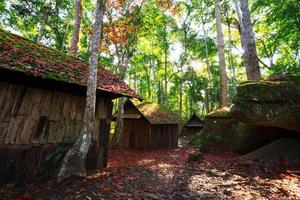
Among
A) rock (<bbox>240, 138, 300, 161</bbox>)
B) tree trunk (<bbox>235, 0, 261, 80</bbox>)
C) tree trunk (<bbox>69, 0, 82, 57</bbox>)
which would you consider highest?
tree trunk (<bbox>69, 0, 82, 57</bbox>)

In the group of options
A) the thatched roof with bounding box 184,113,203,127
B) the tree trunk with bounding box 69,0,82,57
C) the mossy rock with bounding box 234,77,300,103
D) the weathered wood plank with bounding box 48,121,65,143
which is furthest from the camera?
the thatched roof with bounding box 184,113,203,127

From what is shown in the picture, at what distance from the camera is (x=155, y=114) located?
19.9 meters

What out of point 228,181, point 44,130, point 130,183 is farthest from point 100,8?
point 228,181

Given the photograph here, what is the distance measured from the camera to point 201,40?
29.6 metres

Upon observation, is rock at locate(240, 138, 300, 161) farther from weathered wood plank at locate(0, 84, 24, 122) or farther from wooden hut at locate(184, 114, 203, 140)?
wooden hut at locate(184, 114, 203, 140)

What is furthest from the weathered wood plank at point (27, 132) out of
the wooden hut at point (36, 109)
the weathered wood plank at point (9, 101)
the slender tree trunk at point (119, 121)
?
the slender tree trunk at point (119, 121)

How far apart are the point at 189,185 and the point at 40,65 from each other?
6.47 m

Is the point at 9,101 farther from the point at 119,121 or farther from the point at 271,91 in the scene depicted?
the point at 119,121

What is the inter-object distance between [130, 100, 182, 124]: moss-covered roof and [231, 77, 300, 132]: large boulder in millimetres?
10159

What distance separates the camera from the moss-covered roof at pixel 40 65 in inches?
244

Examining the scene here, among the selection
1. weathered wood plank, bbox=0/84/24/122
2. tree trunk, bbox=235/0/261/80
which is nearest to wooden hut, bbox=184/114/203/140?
tree trunk, bbox=235/0/261/80

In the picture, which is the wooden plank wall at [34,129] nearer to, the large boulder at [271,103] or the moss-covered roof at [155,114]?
the large boulder at [271,103]

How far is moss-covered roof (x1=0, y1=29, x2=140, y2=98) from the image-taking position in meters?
6.20

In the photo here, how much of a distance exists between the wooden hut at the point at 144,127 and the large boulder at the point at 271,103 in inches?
400
